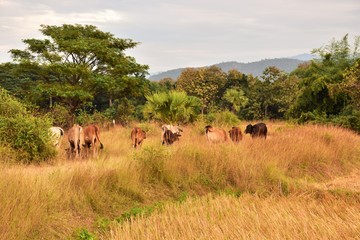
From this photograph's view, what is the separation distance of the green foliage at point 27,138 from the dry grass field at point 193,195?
49 centimetres

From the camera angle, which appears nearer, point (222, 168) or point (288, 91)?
point (222, 168)

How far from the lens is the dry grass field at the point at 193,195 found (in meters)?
4.18

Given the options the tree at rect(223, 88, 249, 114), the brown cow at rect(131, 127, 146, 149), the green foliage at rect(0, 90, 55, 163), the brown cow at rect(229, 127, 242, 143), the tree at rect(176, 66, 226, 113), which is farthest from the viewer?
the tree at rect(176, 66, 226, 113)

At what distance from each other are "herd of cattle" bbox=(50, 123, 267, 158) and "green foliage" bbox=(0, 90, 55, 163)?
0.58 meters

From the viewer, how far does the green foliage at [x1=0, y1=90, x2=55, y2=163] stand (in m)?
8.95

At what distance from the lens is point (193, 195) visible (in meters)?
7.29

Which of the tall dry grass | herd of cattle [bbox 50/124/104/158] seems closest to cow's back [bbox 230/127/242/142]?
herd of cattle [bbox 50/124/104/158]

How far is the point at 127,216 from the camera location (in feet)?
19.2

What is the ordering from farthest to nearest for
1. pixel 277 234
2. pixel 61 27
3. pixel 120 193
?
pixel 61 27 → pixel 120 193 → pixel 277 234

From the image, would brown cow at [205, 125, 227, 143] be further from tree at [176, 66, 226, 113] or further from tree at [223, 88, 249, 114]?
tree at [176, 66, 226, 113]

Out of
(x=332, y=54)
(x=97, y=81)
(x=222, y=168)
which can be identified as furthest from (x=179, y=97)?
(x=332, y=54)

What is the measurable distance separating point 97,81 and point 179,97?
536 centimetres

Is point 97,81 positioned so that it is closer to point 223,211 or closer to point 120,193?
point 120,193

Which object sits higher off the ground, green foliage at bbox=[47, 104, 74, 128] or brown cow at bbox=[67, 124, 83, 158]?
brown cow at bbox=[67, 124, 83, 158]
